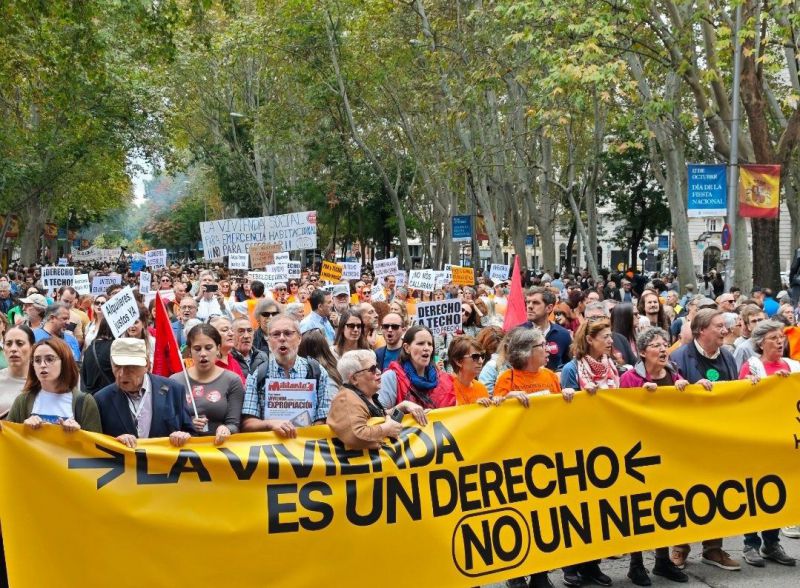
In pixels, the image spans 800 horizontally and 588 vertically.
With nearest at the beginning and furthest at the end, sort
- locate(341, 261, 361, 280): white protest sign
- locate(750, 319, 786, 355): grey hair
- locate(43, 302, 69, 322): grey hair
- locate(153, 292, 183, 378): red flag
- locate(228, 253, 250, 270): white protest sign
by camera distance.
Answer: locate(153, 292, 183, 378): red flag
locate(750, 319, 786, 355): grey hair
locate(43, 302, 69, 322): grey hair
locate(341, 261, 361, 280): white protest sign
locate(228, 253, 250, 270): white protest sign

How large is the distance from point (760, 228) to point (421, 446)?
15.3m

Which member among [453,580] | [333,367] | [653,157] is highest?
[653,157]

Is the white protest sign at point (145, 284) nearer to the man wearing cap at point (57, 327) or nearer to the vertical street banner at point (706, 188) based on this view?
the man wearing cap at point (57, 327)

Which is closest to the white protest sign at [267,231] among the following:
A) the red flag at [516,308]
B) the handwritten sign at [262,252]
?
the handwritten sign at [262,252]

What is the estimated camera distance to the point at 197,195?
331ft

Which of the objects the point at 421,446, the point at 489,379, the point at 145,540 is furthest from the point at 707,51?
the point at 145,540

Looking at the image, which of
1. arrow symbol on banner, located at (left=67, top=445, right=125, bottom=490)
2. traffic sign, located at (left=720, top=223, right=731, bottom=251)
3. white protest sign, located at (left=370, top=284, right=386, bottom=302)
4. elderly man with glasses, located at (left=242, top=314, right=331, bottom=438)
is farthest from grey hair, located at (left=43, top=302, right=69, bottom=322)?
traffic sign, located at (left=720, top=223, right=731, bottom=251)

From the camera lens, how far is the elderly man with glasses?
638cm

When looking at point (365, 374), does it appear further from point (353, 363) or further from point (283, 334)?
point (283, 334)

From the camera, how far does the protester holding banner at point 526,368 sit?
6.83 meters

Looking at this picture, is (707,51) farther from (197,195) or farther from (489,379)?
(197,195)

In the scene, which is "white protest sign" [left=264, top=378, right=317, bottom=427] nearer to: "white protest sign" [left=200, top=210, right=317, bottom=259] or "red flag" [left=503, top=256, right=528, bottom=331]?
"red flag" [left=503, top=256, right=528, bottom=331]

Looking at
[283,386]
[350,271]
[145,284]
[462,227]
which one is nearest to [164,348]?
[283,386]

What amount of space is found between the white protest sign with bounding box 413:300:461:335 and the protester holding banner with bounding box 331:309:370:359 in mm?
1599
